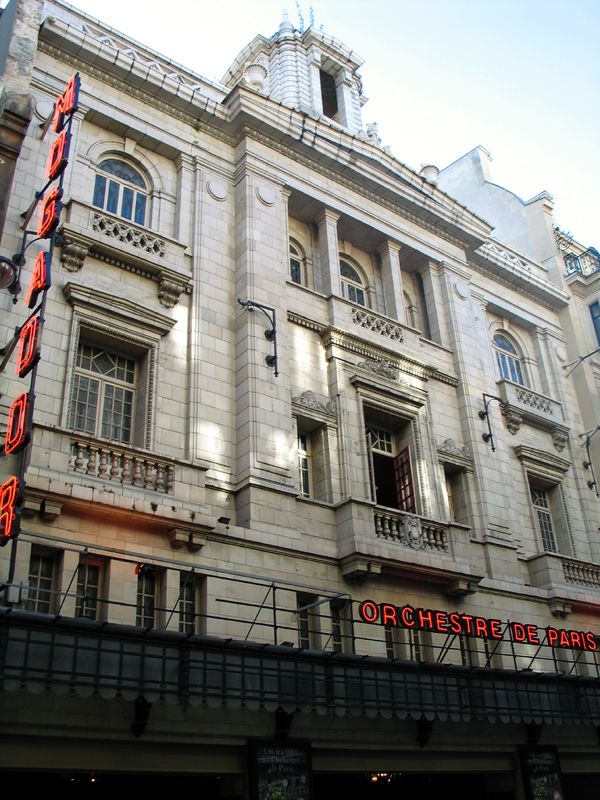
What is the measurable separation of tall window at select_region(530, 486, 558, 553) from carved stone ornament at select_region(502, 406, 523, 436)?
2.24m

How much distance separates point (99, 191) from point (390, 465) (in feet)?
36.2

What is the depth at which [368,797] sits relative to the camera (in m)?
20.5

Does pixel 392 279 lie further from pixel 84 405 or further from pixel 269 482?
pixel 84 405

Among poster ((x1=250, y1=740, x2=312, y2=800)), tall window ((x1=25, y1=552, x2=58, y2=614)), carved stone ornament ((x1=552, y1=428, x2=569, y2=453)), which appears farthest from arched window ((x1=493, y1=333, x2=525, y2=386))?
tall window ((x1=25, y1=552, x2=58, y2=614))

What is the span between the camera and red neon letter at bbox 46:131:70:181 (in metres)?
17.7

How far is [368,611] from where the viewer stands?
18.4m

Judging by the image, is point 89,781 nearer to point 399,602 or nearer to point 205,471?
point 205,471

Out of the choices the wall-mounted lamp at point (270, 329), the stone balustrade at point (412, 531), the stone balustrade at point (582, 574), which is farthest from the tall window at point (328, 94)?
the stone balustrade at point (582, 574)

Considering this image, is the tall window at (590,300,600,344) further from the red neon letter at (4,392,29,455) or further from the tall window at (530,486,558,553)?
the red neon letter at (4,392,29,455)

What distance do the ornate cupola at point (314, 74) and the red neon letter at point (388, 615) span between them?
1961 centimetres

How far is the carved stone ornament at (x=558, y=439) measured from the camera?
29.6 metres

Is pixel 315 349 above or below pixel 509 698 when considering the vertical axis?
above

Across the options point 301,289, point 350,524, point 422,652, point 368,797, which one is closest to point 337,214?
point 301,289

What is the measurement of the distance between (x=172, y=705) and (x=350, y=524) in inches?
256
